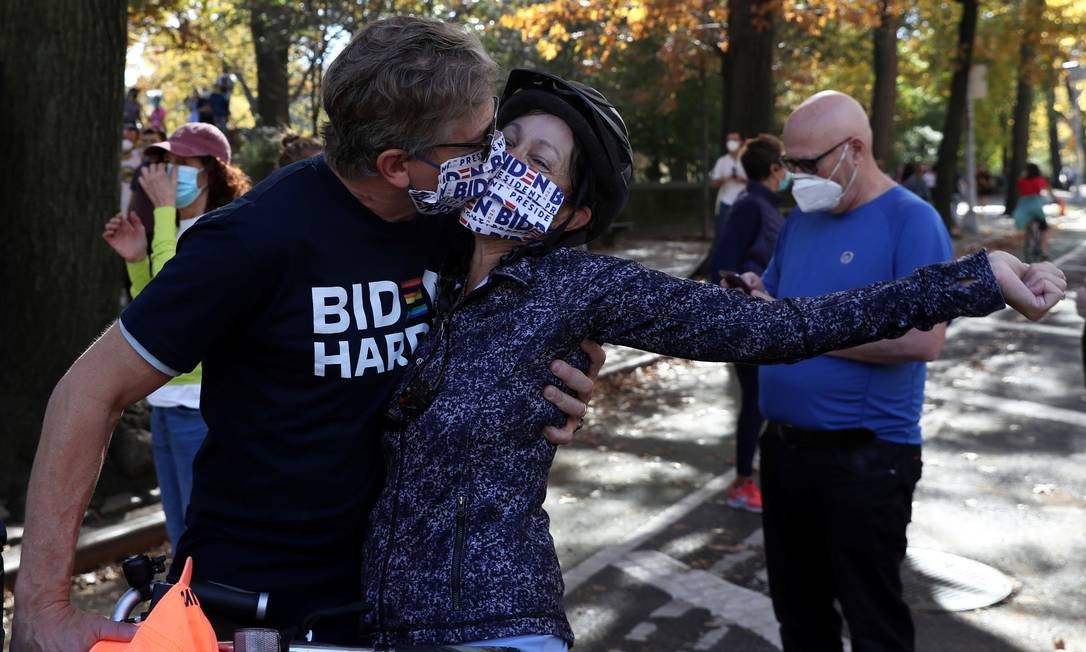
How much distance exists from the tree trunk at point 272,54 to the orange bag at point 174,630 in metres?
16.4

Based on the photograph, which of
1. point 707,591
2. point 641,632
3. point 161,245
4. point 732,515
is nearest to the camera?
point 161,245

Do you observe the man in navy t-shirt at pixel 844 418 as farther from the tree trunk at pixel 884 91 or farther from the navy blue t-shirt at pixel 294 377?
the tree trunk at pixel 884 91

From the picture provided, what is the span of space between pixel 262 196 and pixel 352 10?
58.1 ft

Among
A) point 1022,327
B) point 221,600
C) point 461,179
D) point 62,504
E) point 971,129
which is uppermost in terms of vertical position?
point 461,179

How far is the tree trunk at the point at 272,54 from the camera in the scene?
1945cm

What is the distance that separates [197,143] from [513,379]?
11.5 ft

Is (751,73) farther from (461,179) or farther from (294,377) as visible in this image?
(294,377)

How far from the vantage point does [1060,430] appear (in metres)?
8.99

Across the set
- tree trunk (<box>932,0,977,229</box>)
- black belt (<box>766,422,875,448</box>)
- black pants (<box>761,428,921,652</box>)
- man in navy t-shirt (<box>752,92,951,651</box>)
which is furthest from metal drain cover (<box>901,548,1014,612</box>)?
tree trunk (<box>932,0,977,229</box>)

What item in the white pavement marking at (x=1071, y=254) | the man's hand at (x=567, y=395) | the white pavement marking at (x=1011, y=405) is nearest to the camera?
the man's hand at (x=567, y=395)

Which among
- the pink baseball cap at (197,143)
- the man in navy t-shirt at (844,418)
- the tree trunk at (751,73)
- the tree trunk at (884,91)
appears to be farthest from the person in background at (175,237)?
the tree trunk at (884,91)

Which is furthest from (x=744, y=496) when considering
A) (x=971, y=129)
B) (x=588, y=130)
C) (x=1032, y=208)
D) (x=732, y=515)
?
(x=971, y=129)

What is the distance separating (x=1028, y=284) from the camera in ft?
6.70

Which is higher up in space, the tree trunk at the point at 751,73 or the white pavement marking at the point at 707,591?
the tree trunk at the point at 751,73
